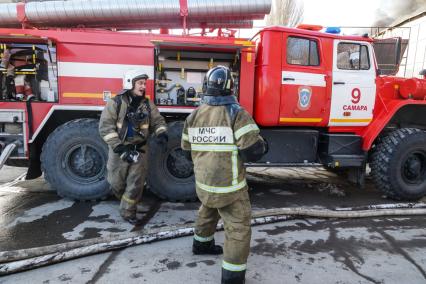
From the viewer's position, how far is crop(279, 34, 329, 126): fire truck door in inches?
184

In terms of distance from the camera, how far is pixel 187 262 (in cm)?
299

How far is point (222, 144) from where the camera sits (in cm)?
253

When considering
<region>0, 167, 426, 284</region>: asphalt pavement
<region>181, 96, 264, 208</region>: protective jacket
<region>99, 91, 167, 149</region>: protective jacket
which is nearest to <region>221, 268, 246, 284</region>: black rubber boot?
<region>0, 167, 426, 284</region>: asphalt pavement

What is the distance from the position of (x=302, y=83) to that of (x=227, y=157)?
2683 mm

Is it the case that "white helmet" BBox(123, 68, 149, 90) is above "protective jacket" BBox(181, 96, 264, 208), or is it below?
above

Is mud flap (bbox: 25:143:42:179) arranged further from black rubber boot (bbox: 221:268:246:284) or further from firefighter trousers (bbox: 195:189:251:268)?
black rubber boot (bbox: 221:268:246:284)

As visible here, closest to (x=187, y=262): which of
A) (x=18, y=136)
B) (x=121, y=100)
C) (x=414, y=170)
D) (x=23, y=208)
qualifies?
(x=121, y=100)

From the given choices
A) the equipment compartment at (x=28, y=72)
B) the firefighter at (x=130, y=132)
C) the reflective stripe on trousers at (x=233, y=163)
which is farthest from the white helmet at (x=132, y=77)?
the reflective stripe on trousers at (x=233, y=163)

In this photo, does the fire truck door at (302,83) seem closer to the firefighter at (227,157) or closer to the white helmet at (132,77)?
the white helmet at (132,77)

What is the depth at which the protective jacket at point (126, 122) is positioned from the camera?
3.63m

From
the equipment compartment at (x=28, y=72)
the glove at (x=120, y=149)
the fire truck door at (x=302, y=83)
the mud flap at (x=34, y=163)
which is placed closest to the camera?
the glove at (x=120, y=149)

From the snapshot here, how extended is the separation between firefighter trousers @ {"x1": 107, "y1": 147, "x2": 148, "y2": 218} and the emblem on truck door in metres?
2.40

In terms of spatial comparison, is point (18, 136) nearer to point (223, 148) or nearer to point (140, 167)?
point (140, 167)

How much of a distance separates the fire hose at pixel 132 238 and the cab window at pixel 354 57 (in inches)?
82.9
